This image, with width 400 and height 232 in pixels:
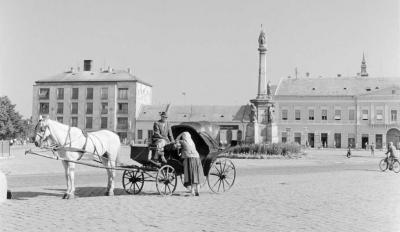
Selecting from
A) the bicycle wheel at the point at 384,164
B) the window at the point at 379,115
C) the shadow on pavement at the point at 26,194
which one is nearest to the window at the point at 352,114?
the window at the point at 379,115

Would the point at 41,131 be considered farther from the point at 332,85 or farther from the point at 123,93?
the point at 123,93

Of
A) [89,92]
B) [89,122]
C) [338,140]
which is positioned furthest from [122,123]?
[338,140]

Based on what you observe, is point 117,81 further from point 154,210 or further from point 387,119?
point 154,210

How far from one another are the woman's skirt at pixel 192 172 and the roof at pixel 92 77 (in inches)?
2395

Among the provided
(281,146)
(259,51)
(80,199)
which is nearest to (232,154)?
(281,146)

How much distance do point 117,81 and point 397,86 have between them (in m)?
39.3

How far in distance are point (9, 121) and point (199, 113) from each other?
2736 cm

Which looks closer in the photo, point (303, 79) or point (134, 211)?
point (134, 211)

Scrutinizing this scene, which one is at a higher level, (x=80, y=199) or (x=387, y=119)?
(x=387, y=119)

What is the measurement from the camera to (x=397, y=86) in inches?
2515

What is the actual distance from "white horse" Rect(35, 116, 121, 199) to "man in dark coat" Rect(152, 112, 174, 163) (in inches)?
43.6

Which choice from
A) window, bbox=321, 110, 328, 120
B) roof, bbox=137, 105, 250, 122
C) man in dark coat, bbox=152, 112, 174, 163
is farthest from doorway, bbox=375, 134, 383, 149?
man in dark coat, bbox=152, 112, 174, 163

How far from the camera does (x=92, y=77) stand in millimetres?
74188

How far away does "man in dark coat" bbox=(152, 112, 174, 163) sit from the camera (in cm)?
1145
